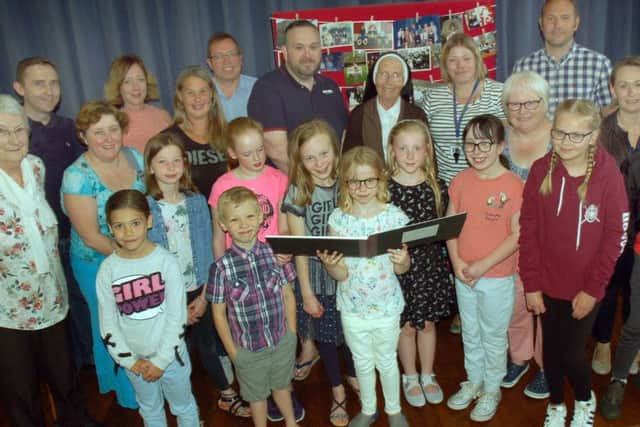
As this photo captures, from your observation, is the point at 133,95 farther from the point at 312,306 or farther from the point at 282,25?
the point at 312,306

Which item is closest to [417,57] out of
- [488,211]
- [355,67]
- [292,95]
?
[355,67]

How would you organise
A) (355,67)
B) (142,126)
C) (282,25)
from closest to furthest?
(142,126), (282,25), (355,67)

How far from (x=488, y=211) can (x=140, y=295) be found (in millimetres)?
1585

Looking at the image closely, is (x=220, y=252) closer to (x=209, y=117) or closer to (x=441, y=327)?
(x=209, y=117)

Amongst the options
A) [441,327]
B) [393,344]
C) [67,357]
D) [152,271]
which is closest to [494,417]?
[393,344]

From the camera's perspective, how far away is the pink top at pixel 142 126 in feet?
10.1

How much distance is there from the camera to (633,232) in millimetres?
2498

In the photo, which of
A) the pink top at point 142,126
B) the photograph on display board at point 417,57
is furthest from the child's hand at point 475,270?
the photograph on display board at point 417,57

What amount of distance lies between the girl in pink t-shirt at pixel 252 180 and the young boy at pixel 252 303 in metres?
0.29

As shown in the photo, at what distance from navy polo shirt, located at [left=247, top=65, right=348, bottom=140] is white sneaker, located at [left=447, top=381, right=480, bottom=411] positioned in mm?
1770

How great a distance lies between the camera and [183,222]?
2.48 m

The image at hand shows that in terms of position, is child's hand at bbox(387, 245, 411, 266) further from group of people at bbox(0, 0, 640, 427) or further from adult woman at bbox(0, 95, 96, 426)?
adult woman at bbox(0, 95, 96, 426)

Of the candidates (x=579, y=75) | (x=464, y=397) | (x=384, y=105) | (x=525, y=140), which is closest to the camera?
(x=525, y=140)

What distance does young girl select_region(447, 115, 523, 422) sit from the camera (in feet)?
7.57
